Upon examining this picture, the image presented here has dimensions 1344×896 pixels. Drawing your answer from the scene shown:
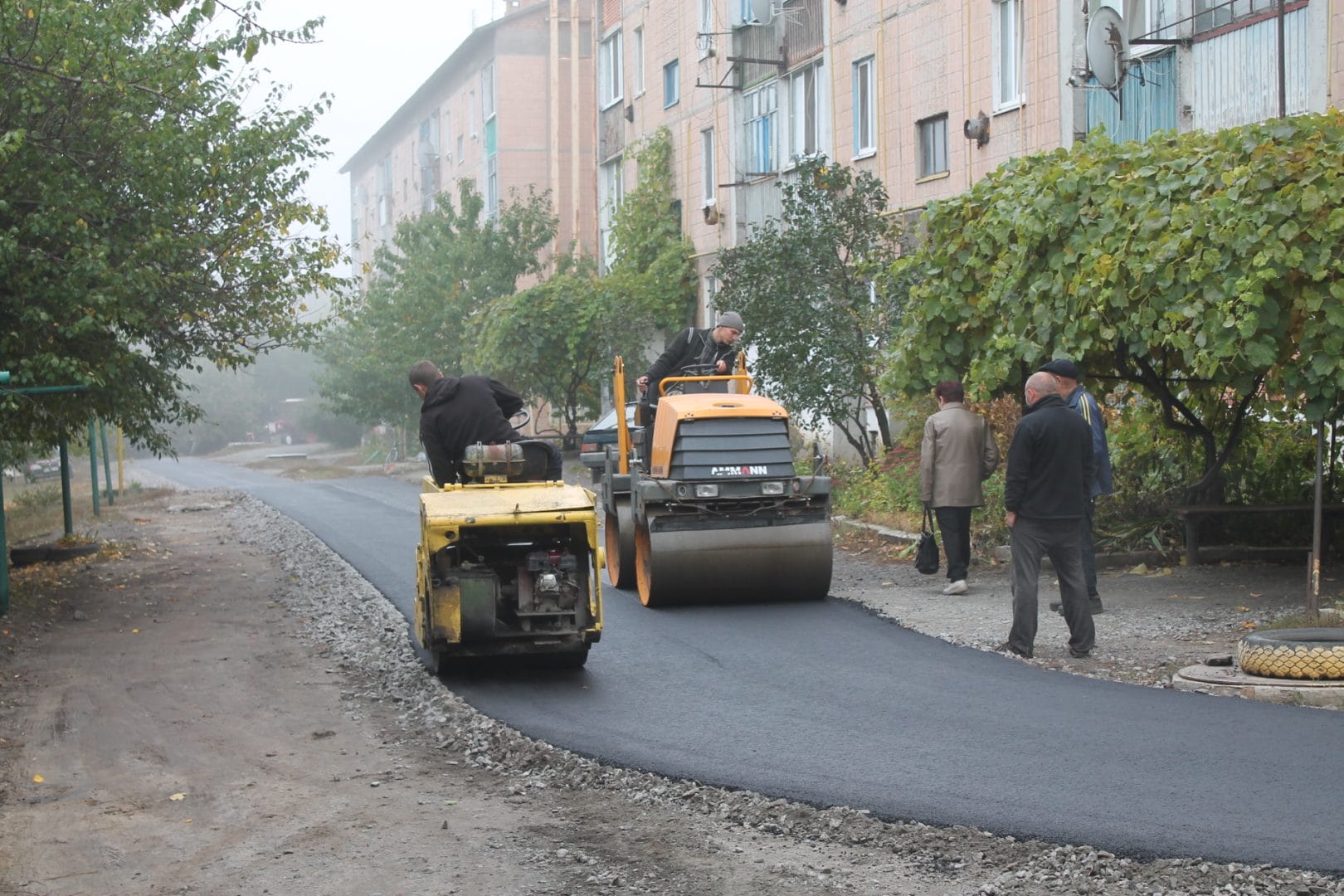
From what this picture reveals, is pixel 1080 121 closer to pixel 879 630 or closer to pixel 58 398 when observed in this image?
pixel 879 630

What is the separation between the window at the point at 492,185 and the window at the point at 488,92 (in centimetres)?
153

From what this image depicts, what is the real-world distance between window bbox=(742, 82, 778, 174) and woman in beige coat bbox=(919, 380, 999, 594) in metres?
17.4

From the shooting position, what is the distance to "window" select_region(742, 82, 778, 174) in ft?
99.3

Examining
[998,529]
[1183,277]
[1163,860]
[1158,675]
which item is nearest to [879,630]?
[1158,675]

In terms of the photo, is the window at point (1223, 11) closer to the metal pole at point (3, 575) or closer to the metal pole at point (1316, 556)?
the metal pole at point (1316, 556)

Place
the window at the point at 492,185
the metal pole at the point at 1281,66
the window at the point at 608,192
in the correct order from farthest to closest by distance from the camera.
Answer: the window at the point at 492,185
the window at the point at 608,192
the metal pole at the point at 1281,66

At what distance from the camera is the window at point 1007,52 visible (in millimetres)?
22234

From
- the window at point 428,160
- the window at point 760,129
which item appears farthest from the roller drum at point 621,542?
the window at point 428,160

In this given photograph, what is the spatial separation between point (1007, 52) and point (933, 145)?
8.15ft

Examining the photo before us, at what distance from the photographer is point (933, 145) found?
81.1 feet

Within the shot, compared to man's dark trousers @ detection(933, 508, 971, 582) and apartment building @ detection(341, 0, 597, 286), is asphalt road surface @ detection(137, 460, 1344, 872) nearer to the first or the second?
man's dark trousers @ detection(933, 508, 971, 582)

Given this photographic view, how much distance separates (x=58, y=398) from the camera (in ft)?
47.5

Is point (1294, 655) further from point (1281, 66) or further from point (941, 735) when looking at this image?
point (1281, 66)

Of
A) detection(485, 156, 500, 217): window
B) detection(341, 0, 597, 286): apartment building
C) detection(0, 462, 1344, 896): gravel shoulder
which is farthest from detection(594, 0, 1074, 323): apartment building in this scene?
detection(485, 156, 500, 217): window
